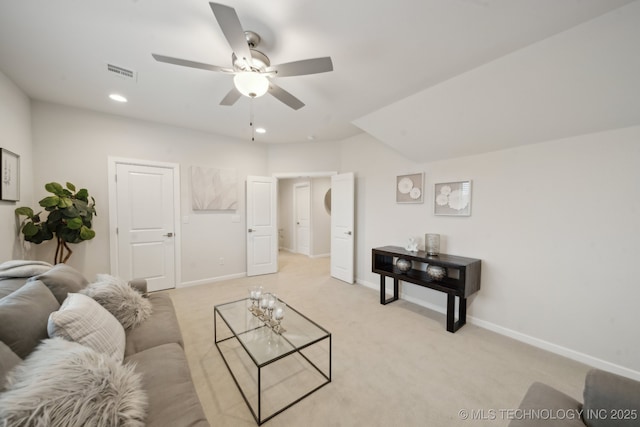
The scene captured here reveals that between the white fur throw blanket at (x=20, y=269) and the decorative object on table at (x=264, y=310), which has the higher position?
the white fur throw blanket at (x=20, y=269)

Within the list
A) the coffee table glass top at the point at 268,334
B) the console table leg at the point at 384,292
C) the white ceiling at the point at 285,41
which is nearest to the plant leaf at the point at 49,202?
the white ceiling at the point at 285,41

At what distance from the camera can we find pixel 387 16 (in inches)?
60.5

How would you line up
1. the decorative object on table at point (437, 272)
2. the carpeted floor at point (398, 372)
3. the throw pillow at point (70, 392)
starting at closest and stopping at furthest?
the throw pillow at point (70, 392)
the carpeted floor at point (398, 372)
the decorative object on table at point (437, 272)

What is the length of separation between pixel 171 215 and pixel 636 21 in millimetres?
4974

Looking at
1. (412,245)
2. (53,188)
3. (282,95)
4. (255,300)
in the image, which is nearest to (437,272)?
(412,245)

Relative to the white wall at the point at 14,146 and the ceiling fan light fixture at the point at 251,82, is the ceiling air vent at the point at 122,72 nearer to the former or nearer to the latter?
the white wall at the point at 14,146

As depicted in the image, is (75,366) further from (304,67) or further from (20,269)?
(304,67)

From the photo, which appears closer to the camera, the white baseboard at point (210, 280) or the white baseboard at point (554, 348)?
the white baseboard at point (554, 348)

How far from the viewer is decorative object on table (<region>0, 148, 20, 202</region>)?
7.18ft

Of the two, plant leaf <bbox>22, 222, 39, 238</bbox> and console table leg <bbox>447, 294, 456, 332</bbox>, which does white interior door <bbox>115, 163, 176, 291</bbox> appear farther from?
console table leg <bbox>447, 294, 456, 332</bbox>

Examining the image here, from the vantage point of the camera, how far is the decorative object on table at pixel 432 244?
287 centimetres

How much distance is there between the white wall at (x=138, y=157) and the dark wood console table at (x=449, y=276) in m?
2.71

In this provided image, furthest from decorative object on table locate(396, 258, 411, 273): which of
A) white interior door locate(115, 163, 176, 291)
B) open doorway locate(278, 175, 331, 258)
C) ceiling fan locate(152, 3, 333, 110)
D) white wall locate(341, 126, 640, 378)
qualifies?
open doorway locate(278, 175, 331, 258)

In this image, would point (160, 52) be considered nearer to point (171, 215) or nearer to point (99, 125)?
point (99, 125)
